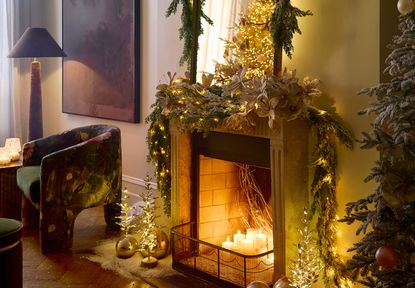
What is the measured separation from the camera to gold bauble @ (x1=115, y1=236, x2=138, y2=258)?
3482mm

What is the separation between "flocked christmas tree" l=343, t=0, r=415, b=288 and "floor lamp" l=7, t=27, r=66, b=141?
359 centimetres

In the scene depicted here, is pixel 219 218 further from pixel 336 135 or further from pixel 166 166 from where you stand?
pixel 336 135

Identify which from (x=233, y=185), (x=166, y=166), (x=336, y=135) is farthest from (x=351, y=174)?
(x=166, y=166)

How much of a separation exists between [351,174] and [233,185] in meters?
1.02

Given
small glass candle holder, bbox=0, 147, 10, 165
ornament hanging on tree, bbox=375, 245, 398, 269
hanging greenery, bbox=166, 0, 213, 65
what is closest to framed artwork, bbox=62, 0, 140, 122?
small glass candle holder, bbox=0, 147, 10, 165

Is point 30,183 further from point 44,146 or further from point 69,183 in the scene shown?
point 44,146

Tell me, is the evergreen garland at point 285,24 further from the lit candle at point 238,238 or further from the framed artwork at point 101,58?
the framed artwork at point 101,58

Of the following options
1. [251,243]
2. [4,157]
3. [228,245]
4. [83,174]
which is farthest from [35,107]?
[251,243]

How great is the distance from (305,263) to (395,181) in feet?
3.11

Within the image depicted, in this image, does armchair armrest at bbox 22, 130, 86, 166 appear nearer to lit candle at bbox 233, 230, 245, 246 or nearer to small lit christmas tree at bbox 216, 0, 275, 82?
lit candle at bbox 233, 230, 245, 246

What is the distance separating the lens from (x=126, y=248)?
11.4 feet

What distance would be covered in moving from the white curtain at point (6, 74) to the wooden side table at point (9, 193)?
4.45 feet

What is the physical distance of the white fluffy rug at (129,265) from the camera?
324 cm

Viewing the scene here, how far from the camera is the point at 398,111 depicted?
1.89 metres
